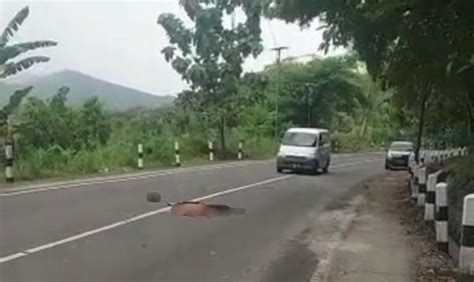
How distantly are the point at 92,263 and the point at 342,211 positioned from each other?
25.4ft

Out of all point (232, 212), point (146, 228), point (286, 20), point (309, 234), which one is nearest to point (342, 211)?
point (232, 212)

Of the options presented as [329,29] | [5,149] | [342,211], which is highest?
[329,29]

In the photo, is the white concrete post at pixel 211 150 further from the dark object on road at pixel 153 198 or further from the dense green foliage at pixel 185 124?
the dark object on road at pixel 153 198

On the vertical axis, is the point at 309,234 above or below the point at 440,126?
below

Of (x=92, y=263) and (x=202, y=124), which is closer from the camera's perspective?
(x=92, y=263)

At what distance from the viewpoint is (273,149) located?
4625 cm

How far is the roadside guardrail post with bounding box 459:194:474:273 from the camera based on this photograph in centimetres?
735

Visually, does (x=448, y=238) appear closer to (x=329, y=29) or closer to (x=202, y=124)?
(x=329, y=29)

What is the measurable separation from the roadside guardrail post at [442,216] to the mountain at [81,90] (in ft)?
45.6

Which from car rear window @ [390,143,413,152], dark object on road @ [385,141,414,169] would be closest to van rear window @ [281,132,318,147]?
dark object on road @ [385,141,414,169]

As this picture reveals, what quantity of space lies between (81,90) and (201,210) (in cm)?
2691

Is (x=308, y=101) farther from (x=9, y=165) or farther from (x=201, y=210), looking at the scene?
(x=201, y=210)

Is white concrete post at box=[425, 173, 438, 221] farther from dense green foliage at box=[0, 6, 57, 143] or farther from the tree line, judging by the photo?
dense green foliage at box=[0, 6, 57, 143]

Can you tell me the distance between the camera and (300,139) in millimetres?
29219
